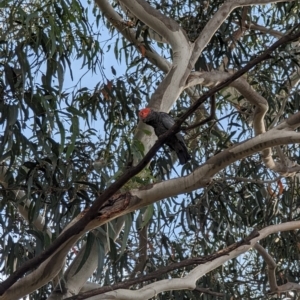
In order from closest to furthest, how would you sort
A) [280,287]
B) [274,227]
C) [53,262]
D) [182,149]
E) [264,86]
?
[53,262]
[182,149]
[274,227]
[280,287]
[264,86]

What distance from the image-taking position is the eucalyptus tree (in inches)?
62.0

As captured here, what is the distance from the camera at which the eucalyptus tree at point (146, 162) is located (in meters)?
1.57

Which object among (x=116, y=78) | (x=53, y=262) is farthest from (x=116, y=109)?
(x=53, y=262)

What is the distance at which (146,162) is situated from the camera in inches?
49.7

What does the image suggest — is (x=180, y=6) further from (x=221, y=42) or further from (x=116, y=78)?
(x=116, y=78)

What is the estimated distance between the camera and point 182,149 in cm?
209

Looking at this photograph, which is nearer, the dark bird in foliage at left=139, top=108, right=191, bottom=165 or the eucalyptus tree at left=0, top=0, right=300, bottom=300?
the eucalyptus tree at left=0, top=0, right=300, bottom=300

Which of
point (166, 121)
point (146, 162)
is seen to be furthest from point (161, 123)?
point (146, 162)

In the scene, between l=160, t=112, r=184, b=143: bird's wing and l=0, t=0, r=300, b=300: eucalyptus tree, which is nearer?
l=0, t=0, r=300, b=300: eucalyptus tree

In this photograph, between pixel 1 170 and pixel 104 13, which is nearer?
pixel 1 170

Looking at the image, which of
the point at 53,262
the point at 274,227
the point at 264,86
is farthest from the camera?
the point at 264,86

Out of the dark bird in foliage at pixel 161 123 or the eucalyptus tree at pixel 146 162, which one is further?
the dark bird in foliage at pixel 161 123

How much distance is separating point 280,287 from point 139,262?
0.63 meters

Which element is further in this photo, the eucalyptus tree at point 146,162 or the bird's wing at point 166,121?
the bird's wing at point 166,121
